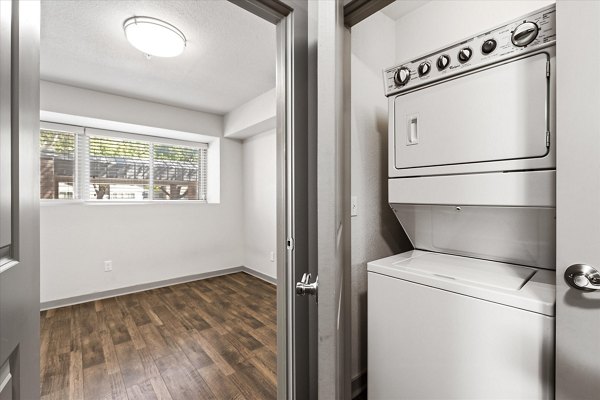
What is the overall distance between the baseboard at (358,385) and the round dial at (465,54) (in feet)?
5.64

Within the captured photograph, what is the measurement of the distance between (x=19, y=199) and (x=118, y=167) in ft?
11.8

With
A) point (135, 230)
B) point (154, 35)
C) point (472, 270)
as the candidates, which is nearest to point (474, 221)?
point (472, 270)

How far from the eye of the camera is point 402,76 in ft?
4.25

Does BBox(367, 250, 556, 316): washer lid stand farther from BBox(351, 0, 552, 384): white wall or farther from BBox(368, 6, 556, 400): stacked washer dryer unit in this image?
BBox(351, 0, 552, 384): white wall

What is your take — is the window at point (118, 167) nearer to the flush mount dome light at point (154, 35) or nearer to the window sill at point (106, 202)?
the window sill at point (106, 202)

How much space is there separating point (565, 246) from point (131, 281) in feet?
13.3

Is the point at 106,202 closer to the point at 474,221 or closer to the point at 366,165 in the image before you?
the point at 366,165

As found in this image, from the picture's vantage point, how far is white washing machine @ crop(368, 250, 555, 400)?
88cm

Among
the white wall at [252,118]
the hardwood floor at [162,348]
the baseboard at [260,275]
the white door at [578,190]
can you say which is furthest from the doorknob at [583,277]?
the baseboard at [260,275]

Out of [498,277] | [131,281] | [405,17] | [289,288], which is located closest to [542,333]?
[498,277]

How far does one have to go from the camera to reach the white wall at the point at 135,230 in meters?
2.96

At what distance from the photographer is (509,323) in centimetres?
91

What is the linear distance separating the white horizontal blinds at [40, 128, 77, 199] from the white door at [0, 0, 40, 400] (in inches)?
131

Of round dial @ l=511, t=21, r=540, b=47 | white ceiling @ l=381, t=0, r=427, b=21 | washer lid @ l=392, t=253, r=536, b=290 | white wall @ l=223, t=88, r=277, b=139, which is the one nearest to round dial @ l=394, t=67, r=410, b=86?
round dial @ l=511, t=21, r=540, b=47
